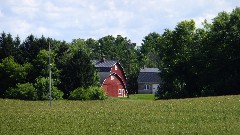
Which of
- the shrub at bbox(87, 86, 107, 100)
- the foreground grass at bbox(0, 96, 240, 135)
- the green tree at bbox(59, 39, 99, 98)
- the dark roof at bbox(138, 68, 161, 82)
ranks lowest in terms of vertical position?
the foreground grass at bbox(0, 96, 240, 135)

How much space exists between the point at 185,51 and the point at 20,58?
2243cm

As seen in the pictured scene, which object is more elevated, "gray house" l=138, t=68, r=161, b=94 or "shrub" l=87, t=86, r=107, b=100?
"gray house" l=138, t=68, r=161, b=94

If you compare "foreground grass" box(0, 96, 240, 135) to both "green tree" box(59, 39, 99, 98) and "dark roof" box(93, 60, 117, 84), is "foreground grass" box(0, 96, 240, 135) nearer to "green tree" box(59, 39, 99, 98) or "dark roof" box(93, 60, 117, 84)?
"green tree" box(59, 39, 99, 98)

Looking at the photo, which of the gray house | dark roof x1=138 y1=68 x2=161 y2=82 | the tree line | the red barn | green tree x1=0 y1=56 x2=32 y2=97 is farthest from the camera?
dark roof x1=138 y1=68 x2=161 y2=82

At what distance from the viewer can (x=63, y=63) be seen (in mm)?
55781

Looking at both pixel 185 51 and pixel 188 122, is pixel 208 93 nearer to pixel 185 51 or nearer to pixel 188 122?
pixel 185 51

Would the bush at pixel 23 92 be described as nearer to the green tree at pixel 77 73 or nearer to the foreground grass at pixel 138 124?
the green tree at pixel 77 73

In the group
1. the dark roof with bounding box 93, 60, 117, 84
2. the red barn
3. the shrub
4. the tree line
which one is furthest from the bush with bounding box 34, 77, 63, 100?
the dark roof with bounding box 93, 60, 117, 84

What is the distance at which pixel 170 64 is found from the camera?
57.7 m

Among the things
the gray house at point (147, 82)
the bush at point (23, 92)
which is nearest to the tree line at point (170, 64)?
the bush at point (23, 92)

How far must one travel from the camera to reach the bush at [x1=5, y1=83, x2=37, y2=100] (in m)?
49.6

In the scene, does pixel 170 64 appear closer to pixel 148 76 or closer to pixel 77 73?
pixel 77 73

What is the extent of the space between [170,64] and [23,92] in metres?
20.1

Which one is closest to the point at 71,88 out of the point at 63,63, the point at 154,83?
the point at 63,63
